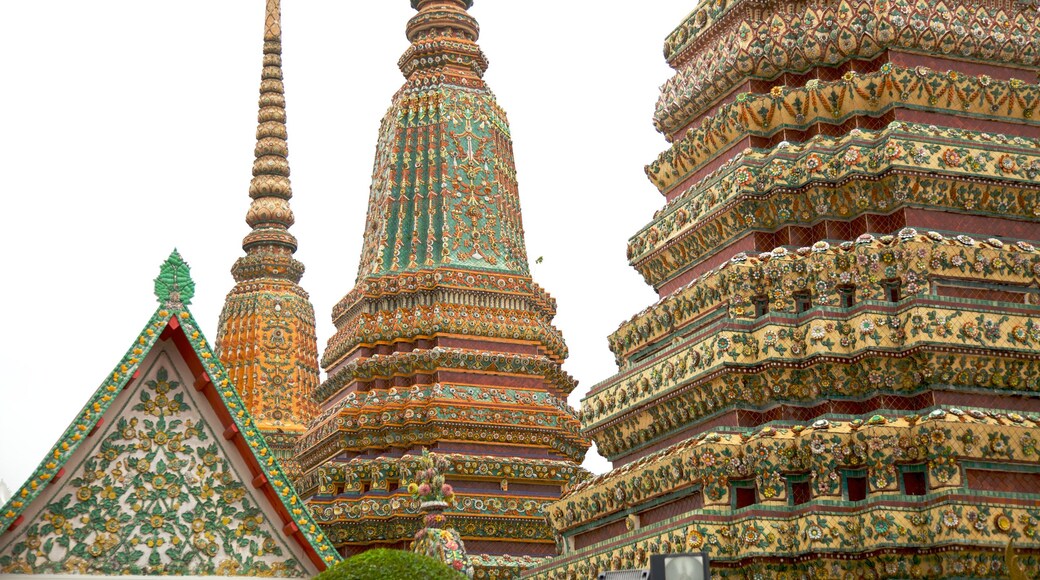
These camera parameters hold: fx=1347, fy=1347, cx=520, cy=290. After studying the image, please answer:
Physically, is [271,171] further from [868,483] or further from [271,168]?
[868,483]

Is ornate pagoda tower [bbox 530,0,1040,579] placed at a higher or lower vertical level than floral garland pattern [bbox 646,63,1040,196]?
lower

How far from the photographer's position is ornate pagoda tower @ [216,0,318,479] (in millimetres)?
29938

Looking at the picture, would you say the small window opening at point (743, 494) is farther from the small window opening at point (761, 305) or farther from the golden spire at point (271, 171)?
the golden spire at point (271, 171)

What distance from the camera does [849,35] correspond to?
14.4 metres

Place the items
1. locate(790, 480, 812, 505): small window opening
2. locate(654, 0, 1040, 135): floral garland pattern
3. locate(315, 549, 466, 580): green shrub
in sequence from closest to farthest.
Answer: locate(315, 549, 466, 580): green shrub < locate(790, 480, 812, 505): small window opening < locate(654, 0, 1040, 135): floral garland pattern

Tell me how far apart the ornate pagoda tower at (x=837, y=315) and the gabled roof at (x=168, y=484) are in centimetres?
348

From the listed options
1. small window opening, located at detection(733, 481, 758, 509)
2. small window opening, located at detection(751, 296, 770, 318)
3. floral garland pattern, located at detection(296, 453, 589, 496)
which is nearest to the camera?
small window opening, located at detection(733, 481, 758, 509)

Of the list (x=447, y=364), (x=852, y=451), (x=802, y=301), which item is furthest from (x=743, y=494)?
(x=447, y=364)

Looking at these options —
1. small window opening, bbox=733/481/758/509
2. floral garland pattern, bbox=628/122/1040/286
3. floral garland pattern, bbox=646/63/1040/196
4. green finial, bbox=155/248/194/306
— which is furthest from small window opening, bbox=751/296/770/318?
green finial, bbox=155/248/194/306

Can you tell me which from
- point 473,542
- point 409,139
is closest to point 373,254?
point 409,139

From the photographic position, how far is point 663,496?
13719mm

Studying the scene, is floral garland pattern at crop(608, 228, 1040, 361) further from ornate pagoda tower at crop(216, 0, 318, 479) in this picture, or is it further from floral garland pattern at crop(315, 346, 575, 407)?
ornate pagoda tower at crop(216, 0, 318, 479)

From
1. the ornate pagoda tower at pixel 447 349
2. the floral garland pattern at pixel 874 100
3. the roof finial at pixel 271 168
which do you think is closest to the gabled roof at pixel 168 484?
the floral garland pattern at pixel 874 100

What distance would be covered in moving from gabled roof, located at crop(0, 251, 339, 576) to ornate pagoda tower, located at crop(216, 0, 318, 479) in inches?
571
